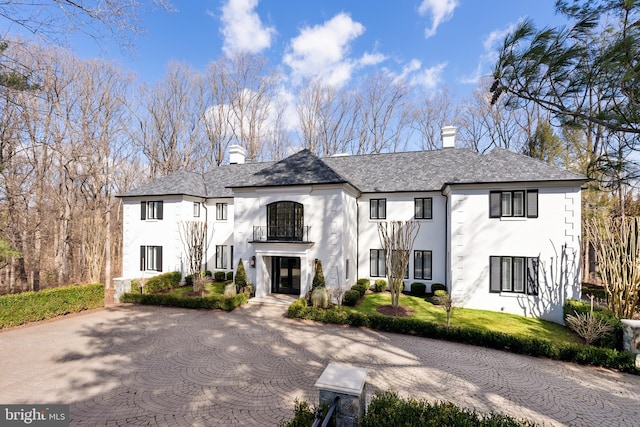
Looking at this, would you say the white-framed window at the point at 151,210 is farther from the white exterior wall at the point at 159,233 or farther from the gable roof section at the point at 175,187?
the gable roof section at the point at 175,187

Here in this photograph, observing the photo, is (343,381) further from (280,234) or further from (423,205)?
(423,205)

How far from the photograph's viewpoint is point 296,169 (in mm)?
16141

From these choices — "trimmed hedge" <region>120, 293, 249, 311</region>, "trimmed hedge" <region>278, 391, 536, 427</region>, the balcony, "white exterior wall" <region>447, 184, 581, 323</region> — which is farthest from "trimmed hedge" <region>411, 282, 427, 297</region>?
"trimmed hedge" <region>278, 391, 536, 427</region>

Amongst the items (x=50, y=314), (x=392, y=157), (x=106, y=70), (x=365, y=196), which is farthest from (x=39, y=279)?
(x=392, y=157)

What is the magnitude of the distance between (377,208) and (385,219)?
0.86 meters

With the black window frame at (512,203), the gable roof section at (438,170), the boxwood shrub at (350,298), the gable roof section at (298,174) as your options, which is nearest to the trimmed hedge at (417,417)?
the boxwood shrub at (350,298)

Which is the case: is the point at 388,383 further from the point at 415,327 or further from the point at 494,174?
the point at 494,174

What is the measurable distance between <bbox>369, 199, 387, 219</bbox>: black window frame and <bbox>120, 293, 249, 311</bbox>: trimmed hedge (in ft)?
29.5

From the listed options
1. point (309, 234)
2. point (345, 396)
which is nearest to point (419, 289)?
point (309, 234)

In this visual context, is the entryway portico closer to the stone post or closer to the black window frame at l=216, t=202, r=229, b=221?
the black window frame at l=216, t=202, r=229, b=221

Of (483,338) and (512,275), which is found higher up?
(512,275)

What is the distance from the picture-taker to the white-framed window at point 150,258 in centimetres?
1884

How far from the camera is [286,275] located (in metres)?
16.2

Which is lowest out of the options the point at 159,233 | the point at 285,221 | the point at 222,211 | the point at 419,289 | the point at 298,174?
the point at 419,289
